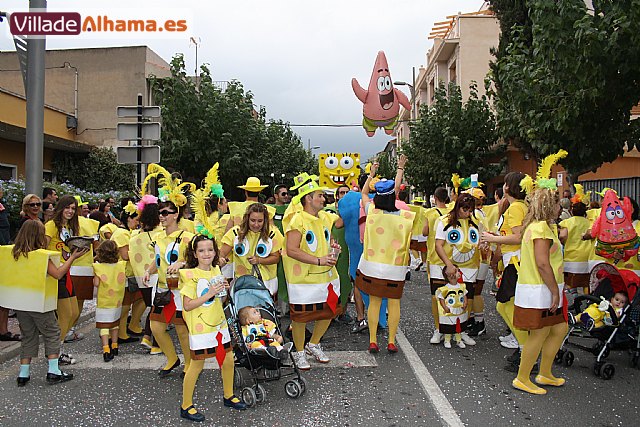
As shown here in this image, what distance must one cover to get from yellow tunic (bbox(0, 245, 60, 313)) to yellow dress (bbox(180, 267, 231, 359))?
1.52 meters

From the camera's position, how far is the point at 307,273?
5.55 meters

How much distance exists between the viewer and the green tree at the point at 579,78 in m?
6.95

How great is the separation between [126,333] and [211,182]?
234 centimetres

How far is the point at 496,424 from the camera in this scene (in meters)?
4.31

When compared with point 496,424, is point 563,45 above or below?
above

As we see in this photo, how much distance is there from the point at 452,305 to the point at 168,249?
3.07m

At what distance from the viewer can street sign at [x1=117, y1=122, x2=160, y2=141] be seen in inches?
414

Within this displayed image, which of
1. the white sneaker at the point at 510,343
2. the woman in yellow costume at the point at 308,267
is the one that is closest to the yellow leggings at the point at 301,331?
the woman in yellow costume at the point at 308,267

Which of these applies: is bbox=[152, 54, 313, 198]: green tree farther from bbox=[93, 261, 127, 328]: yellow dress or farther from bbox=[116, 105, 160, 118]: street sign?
bbox=[93, 261, 127, 328]: yellow dress

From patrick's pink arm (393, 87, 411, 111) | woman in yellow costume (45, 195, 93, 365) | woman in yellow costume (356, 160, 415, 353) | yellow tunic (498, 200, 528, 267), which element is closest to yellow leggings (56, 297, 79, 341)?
woman in yellow costume (45, 195, 93, 365)

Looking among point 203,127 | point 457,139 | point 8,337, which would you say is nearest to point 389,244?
point 8,337

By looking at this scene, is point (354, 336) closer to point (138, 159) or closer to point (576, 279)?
point (576, 279)

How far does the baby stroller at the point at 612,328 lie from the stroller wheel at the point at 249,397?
10.1 ft

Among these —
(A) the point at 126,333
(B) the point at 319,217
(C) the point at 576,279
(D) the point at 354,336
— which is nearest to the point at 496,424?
(B) the point at 319,217
